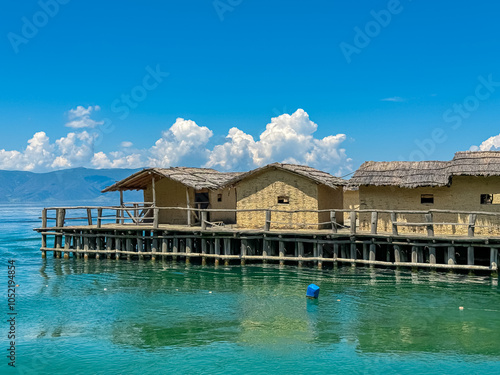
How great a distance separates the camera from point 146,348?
15594 mm

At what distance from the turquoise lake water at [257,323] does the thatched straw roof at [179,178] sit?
19.6 feet

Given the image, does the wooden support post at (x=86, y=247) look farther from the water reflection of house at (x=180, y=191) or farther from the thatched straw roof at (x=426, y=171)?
the thatched straw roof at (x=426, y=171)

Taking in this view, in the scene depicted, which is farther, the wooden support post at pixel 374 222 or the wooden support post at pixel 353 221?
the wooden support post at pixel 353 221

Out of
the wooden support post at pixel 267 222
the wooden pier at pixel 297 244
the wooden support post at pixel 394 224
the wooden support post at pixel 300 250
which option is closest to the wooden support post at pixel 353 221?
the wooden pier at pixel 297 244

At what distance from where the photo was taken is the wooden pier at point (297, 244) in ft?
78.9

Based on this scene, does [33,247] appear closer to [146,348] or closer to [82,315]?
[82,315]

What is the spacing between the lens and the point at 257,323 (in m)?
17.8

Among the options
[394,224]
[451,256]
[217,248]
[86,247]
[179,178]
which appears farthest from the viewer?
[86,247]

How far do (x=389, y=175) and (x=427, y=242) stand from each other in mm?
4130

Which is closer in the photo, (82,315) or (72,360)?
(72,360)

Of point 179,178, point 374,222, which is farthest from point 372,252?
point 179,178

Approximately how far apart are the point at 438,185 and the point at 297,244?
7.68 metres

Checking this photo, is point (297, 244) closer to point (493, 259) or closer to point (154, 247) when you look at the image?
point (154, 247)

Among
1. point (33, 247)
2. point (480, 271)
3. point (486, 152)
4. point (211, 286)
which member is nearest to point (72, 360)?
point (211, 286)
